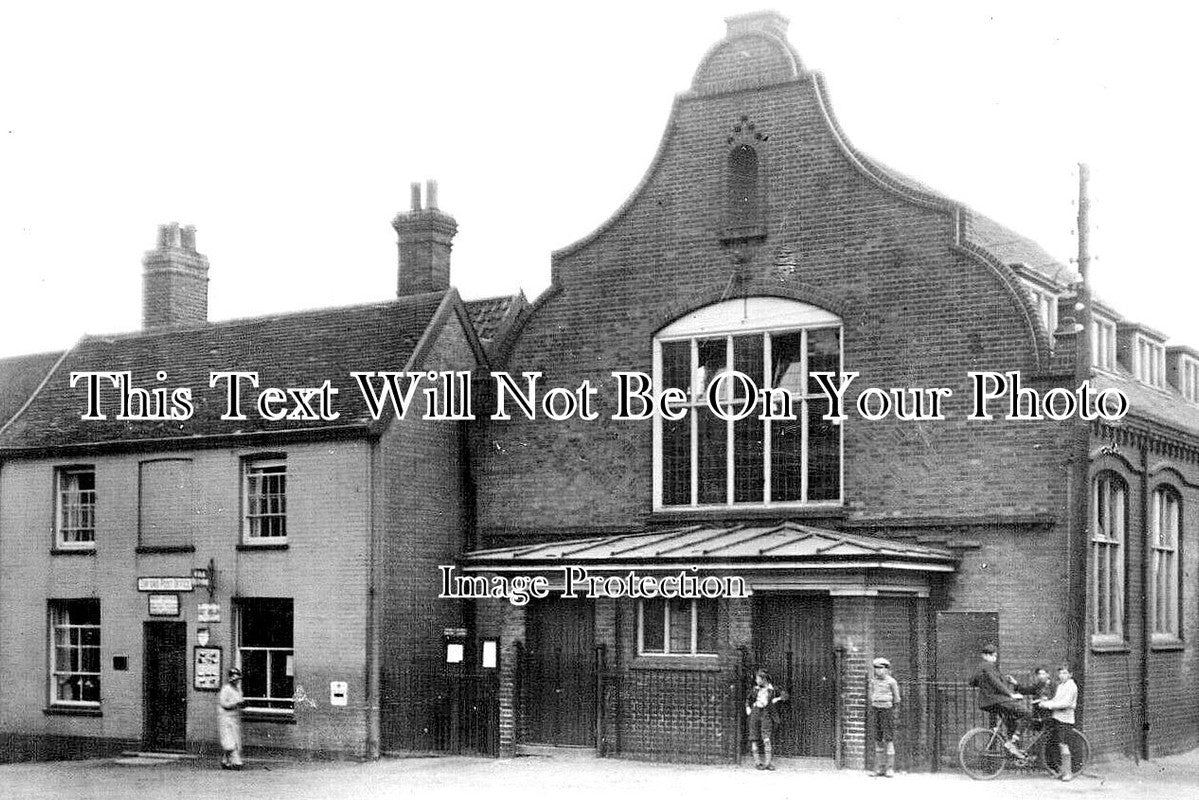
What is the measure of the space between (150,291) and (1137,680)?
19958 millimetres

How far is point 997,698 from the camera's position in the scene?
20.1 meters

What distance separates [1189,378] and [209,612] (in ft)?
63.0

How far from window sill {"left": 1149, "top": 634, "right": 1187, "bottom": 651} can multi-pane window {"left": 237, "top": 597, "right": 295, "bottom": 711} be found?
44.6 feet

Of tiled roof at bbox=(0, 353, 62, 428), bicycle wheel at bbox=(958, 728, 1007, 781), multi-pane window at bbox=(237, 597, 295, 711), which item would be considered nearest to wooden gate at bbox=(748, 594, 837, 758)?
bicycle wheel at bbox=(958, 728, 1007, 781)

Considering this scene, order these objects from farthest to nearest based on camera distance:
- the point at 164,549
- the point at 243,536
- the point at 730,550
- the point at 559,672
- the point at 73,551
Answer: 1. the point at 73,551
2. the point at 164,549
3. the point at 243,536
4. the point at 559,672
5. the point at 730,550

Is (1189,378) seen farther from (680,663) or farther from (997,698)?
(680,663)

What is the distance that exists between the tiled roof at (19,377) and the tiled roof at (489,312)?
9257 millimetres

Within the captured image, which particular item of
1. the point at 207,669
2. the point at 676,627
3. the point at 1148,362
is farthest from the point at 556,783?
the point at 1148,362

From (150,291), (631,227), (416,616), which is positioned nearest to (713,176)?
(631,227)

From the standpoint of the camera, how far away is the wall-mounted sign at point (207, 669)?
25.8 m

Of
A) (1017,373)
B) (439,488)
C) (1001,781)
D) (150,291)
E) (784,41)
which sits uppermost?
(784,41)

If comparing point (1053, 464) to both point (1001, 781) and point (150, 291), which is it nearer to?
point (1001, 781)

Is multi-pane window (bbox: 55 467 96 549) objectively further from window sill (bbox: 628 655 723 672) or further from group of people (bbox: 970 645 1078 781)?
group of people (bbox: 970 645 1078 781)

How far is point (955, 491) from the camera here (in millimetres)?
22188
